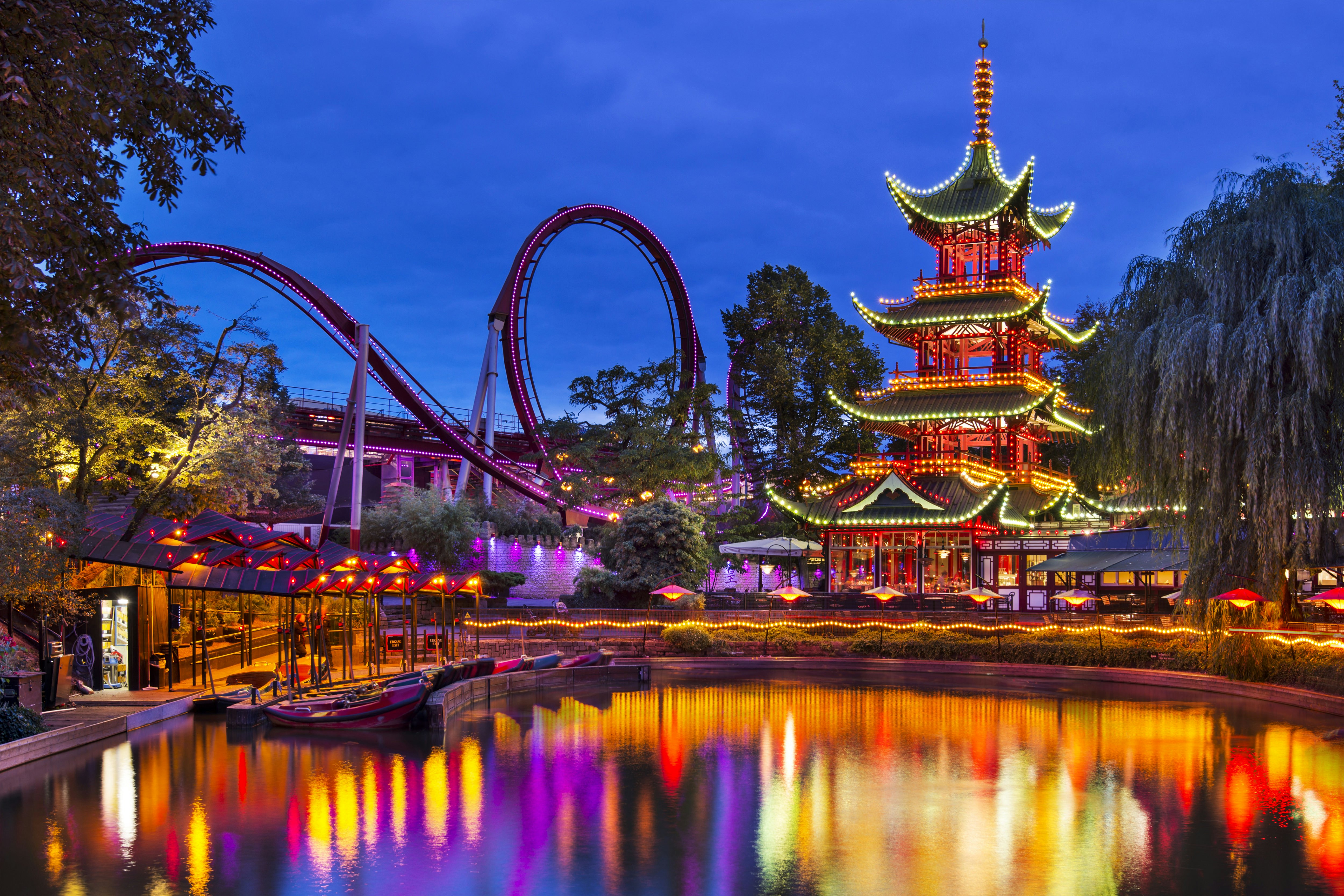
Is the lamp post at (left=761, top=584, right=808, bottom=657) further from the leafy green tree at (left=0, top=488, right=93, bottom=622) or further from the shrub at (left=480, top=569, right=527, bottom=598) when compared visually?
the leafy green tree at (left=0, top=488, right=93, bottom=622)

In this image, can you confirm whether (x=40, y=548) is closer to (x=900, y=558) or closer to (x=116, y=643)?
(x=116, y=643)

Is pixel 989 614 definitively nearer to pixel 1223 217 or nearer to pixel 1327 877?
pixel 1223 217

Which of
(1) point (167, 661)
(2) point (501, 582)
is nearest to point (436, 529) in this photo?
(2) point (501, 582)

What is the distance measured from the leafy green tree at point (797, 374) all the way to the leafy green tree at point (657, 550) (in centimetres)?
1223

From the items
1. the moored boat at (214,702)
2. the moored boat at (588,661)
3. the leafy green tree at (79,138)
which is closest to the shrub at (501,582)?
the moored boat at (588,661)

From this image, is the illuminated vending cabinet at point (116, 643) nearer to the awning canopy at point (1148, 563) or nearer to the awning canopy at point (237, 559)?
the awning canopy at point (237, 559)

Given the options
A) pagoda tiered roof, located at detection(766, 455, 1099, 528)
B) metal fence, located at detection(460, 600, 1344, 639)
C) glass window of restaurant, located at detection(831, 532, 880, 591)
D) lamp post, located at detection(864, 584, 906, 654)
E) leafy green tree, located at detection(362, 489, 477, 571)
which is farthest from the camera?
leafy green tree, located at detection(362, 489, 477, 571)

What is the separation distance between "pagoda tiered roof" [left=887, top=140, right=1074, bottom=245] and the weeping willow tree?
18038 millimetres

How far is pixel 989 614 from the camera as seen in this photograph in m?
32.9

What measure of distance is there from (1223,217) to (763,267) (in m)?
30.4

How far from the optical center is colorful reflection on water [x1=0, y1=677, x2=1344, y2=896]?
35.4 feet

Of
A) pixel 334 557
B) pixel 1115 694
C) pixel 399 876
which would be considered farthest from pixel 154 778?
pixel 1115 694

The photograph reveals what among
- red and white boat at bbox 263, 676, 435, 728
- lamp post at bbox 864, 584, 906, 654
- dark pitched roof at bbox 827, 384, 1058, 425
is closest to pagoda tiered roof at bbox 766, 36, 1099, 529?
dark pitched roof at bbox 827, 384, 1058, 425

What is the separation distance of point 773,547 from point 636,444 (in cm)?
849
